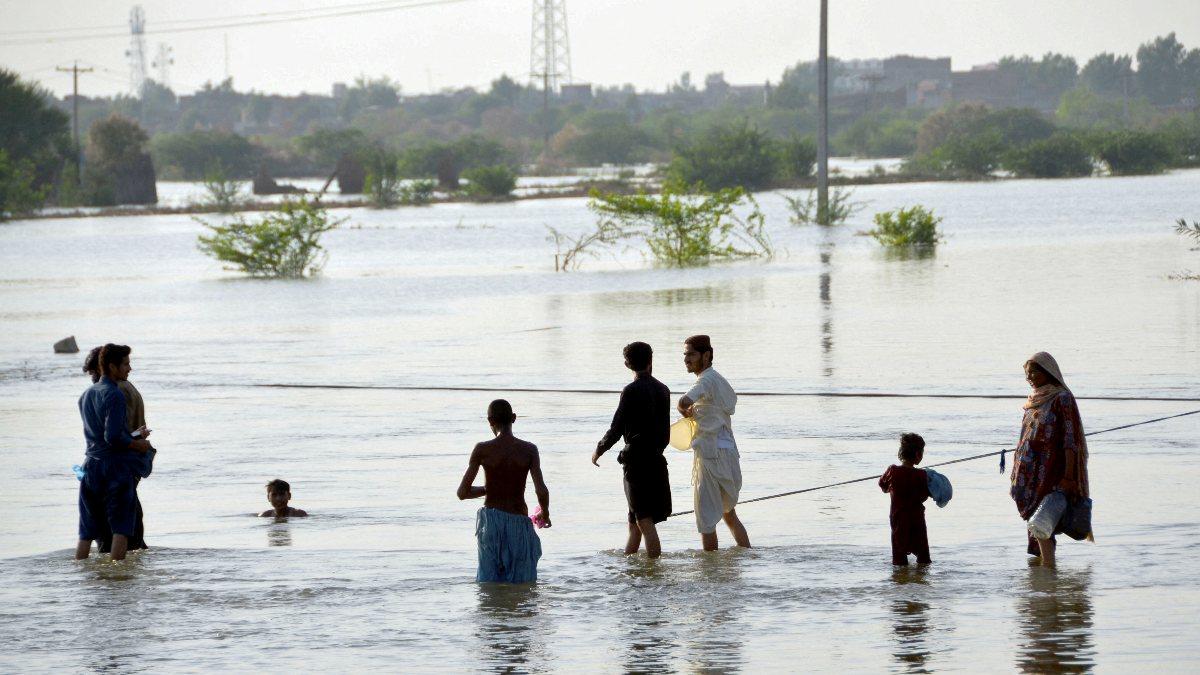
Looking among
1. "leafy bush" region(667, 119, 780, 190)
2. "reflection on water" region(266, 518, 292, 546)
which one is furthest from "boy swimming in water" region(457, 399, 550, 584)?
"leafy bush" region(667, 119, 780, 190)

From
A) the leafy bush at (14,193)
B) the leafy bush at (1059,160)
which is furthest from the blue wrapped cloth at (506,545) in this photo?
the leafy bush at (1059,160)

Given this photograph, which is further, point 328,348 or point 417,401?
point 328,348

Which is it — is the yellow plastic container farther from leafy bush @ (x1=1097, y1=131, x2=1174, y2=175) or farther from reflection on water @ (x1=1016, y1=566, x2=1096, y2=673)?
leafy bush @ (x1=1097, y1=131, x2=1174, y2=175)

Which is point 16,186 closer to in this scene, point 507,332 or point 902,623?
point 507,332

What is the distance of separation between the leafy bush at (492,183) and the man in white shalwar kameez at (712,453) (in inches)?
4186

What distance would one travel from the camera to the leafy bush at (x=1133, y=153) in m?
131

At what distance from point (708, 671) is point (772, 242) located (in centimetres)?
4396

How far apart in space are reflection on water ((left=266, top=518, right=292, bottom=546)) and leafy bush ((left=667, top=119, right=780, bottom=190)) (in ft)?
297

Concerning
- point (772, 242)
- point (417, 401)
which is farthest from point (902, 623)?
point (772, 242)

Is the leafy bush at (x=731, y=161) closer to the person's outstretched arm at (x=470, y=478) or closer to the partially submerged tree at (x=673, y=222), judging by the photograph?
the partially submerged tree at (x=673, y=222)

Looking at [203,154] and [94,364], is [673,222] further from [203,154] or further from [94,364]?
[203,154]

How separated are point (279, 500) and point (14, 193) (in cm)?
9337

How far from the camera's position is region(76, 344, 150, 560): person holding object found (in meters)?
9.93

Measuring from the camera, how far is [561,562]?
9.87 m
